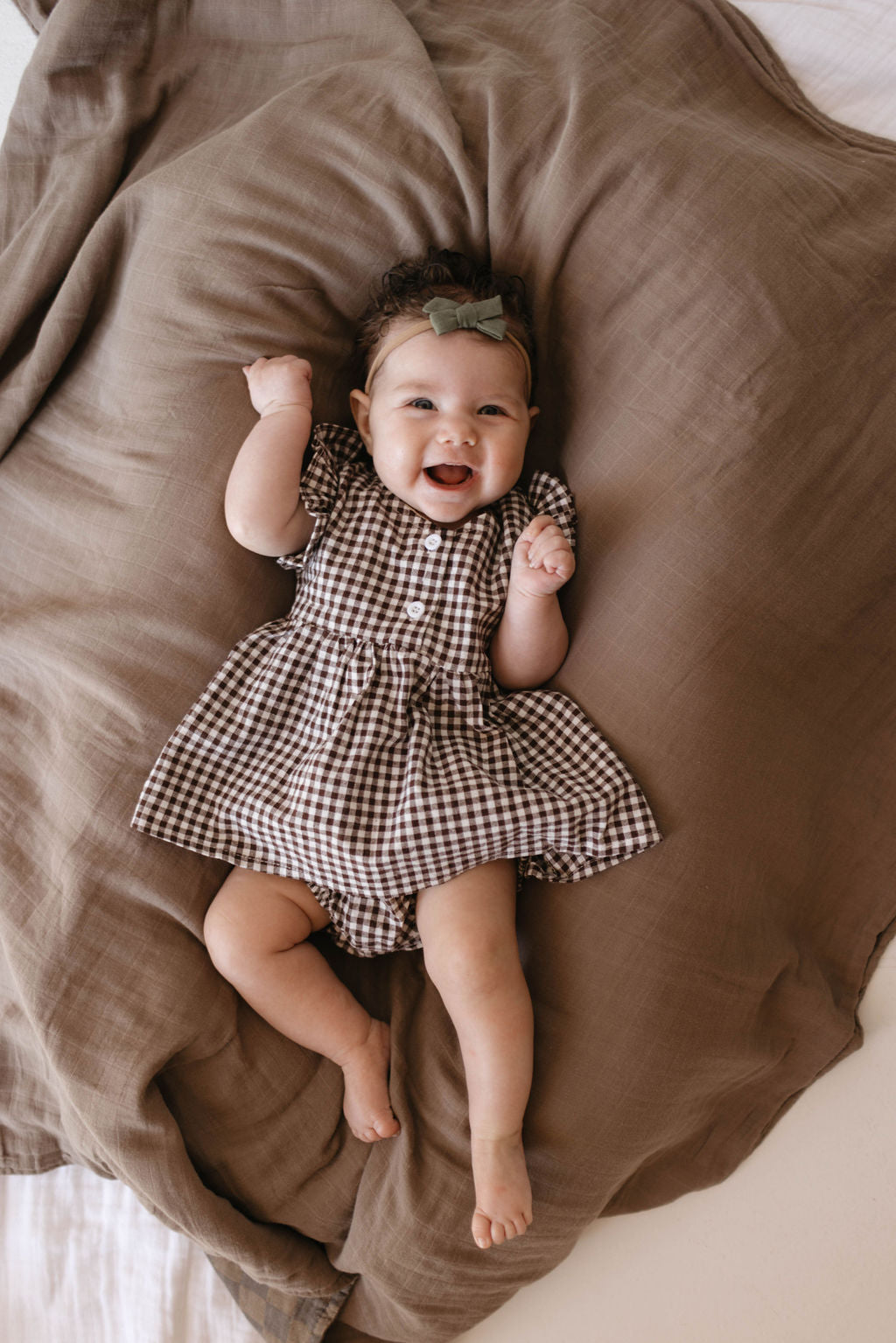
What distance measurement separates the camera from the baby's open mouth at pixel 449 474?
1.34 m

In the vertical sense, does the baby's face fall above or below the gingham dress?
above

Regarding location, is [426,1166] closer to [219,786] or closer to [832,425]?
[219,786]

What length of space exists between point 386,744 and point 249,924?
0.93ft

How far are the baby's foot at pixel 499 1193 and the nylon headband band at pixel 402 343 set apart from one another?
978 mm

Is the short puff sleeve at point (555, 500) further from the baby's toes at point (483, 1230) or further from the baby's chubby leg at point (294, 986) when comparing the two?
the baby's toes at point (483, 1230)

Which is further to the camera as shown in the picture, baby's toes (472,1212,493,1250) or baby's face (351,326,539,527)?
baby's face (351,326,539,527)

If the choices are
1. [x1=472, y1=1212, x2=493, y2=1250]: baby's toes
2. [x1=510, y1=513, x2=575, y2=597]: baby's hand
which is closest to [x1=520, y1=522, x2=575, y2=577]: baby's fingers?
[x1=510, y1=513, x2=575, y2=597]: baby's hand

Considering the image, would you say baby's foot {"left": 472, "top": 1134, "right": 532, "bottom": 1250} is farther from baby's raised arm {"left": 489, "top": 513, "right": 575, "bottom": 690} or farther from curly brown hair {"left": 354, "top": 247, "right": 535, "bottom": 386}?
curly brown hair {"left": 354, "top": 247, "right": 535, "bottom": 386}

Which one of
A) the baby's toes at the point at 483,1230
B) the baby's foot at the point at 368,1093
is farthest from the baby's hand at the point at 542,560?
the baby's toes at the point at 483,1230

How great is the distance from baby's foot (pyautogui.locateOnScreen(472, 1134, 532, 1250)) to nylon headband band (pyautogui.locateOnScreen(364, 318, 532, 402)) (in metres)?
0.98

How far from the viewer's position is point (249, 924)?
1.24m

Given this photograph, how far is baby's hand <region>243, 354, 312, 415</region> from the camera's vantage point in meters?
1.35

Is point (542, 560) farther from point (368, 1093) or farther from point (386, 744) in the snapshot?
point (368, 1093)

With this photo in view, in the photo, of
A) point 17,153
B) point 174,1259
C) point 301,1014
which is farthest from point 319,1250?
point 17,153
